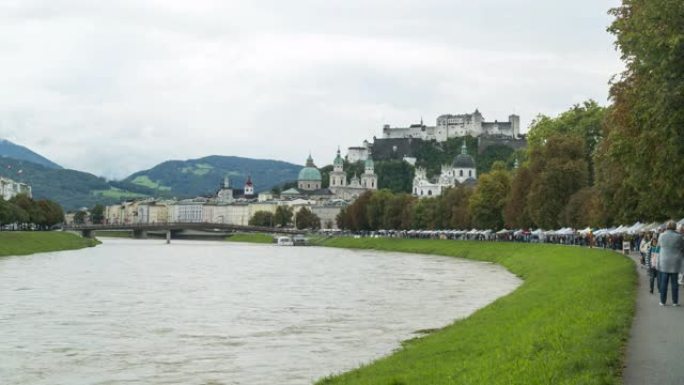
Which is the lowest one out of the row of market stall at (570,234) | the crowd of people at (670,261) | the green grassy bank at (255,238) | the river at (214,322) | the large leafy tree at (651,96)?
the river at (214,322)

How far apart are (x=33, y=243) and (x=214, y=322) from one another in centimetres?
7457

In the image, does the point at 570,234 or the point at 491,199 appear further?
the point at 491,199

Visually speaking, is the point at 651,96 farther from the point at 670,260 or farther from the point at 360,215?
the point at 360,215

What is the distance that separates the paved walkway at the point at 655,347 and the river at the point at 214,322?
19.1 ft

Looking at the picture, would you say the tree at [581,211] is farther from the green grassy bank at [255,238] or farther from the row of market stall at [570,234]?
the green grassy bank at [255,238]

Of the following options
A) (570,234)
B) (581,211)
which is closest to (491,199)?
(570,234)

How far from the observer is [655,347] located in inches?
593

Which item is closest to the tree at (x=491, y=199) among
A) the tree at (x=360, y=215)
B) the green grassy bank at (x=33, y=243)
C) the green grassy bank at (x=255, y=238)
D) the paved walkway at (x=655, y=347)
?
the green grassy bank at (x=33, y=243)

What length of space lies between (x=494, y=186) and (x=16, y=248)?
146 feet

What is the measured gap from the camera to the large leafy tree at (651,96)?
22031 mm

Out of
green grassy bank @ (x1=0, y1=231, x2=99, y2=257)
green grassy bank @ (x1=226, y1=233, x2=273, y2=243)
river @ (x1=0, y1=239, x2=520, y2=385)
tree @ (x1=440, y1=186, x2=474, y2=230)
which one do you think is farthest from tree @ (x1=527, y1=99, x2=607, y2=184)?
green grassy bank @ (x1=226, y1=233, x2=273, y2=243)

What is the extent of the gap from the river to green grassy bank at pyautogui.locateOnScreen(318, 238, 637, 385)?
1737 millimetres

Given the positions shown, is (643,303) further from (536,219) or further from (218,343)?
(536,219)

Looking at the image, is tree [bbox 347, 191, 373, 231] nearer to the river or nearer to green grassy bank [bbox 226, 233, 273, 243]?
green grassy bank [bbox 226, 233, 273, 243]
